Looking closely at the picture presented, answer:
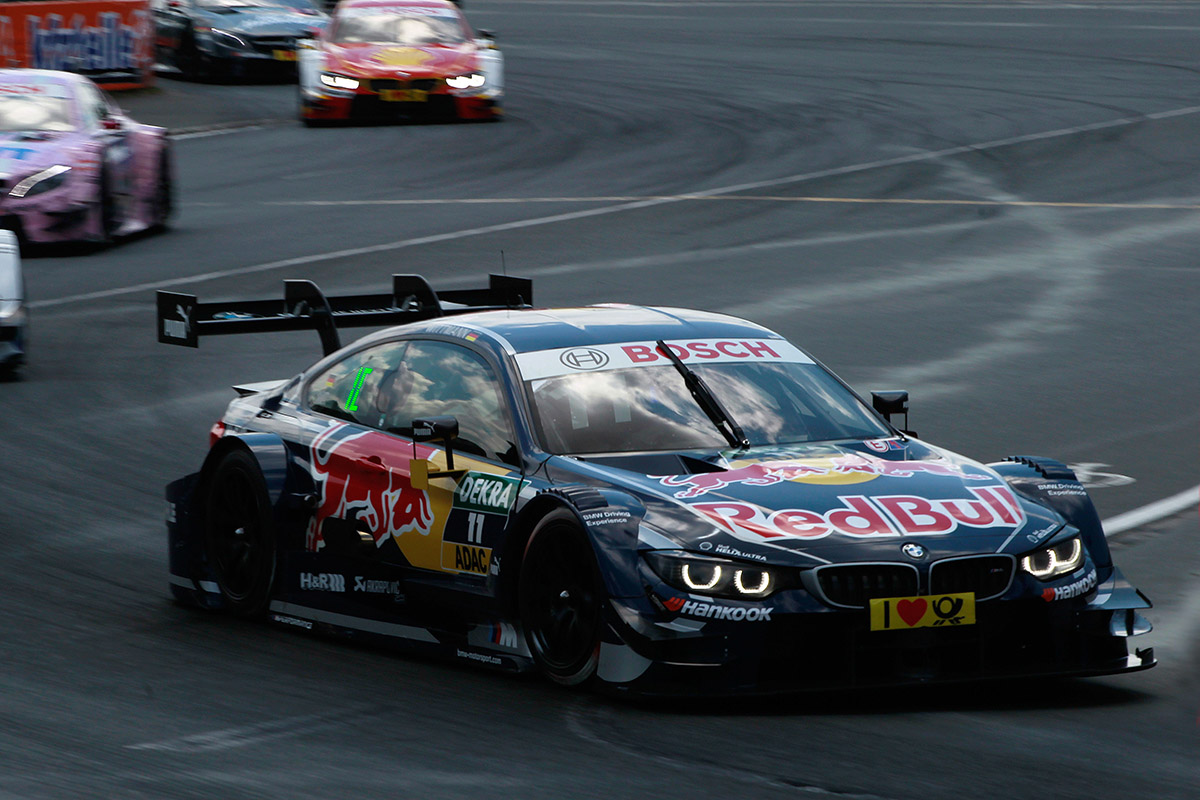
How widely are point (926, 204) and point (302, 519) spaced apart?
526 inches

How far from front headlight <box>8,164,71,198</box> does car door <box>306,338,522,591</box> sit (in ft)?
31.8

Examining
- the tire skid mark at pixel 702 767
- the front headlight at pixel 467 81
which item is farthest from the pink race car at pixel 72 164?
the tire skid mark at pixel 702 767

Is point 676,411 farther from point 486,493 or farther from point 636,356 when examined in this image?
point 486,493

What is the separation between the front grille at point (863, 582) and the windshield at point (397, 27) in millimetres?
20468

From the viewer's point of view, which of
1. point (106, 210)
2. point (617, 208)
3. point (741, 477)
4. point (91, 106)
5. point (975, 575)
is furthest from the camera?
point (617, 208)

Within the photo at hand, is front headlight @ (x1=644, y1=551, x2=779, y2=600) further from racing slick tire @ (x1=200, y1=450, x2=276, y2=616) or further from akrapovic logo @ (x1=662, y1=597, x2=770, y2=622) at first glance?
racing slick tire @ (x1=200, y1=450, x2=276, y2=616)

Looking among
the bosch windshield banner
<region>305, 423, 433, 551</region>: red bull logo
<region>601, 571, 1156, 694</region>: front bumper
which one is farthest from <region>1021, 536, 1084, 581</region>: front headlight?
<region>305, 423, 433, 551</region>: red bull logo

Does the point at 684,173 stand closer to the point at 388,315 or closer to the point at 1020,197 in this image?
the point at 1020,197

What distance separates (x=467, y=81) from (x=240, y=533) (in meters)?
17.9

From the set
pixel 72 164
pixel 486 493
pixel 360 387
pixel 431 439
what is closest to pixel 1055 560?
pixel 486 493

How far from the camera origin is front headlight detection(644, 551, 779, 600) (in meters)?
6.37

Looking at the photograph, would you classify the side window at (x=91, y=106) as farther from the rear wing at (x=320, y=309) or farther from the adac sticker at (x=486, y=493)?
the adac sticker at (x=486, y=493)

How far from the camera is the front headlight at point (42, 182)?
1730cm

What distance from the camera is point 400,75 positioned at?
25578mm
